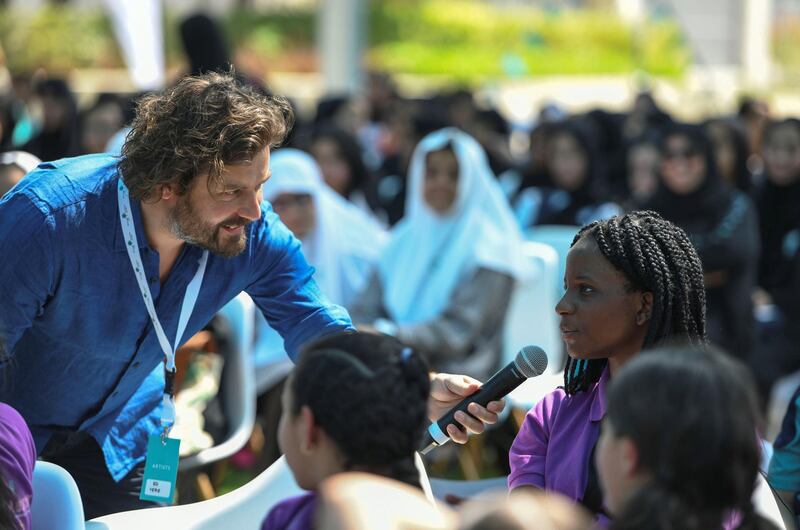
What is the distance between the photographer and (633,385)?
1830 millimetres

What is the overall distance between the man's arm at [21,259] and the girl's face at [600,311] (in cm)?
119

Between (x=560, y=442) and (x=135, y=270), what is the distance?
43.4 inches

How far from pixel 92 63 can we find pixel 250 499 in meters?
24.0

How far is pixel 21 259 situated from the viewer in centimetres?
263

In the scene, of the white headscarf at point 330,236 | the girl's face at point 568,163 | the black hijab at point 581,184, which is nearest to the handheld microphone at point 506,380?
the white headscarf at point 330,236

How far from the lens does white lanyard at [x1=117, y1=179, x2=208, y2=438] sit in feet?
9.07

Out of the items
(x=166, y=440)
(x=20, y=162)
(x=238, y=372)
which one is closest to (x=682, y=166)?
(x=238, y=372)

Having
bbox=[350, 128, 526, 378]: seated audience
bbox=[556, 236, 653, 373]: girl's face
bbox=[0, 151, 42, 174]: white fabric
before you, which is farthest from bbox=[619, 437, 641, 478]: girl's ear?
bbox=[350, 128, 526, 378]: seated audience

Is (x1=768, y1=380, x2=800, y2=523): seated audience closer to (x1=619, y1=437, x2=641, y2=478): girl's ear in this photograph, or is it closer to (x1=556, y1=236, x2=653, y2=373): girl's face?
(x1=556, y1=236, x2=653, y2=373): girl's face

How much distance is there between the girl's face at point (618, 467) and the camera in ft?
6.01

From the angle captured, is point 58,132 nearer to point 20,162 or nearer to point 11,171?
point 20,162

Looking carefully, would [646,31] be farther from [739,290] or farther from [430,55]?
[739,290]

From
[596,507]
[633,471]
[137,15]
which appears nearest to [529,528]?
[633,471]

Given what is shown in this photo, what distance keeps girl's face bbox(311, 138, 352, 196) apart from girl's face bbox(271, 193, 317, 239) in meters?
1.84
